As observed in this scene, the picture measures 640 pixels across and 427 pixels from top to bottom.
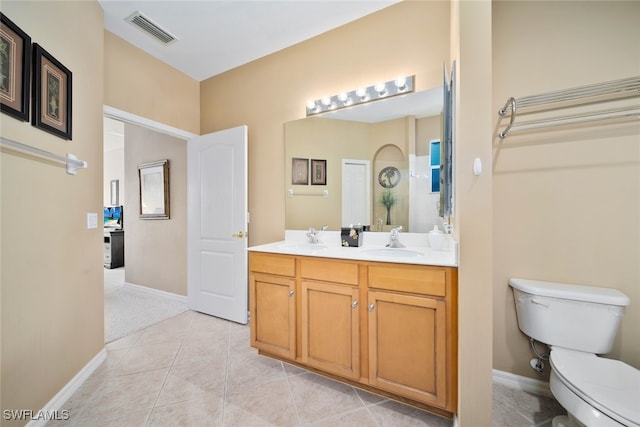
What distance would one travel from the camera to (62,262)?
5.22ft

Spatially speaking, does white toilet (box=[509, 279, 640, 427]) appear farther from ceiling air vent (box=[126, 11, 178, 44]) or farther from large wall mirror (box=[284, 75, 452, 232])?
ceiling air vent (box=[126, 11, 178, 44])

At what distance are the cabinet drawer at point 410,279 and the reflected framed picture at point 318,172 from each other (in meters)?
1.10

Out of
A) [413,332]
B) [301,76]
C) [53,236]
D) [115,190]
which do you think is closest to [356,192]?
[413,332]

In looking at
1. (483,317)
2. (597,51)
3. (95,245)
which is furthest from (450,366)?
(95,245)

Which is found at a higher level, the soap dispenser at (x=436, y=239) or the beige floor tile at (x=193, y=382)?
the soap dispenser at (x=436, y=239)

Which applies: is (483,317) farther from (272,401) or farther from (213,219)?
(213,219)

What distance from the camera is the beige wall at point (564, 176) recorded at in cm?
141

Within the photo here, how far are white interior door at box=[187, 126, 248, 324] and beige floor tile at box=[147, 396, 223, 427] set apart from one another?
1.10 m

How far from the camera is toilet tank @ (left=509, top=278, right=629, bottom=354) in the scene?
4.31 ft

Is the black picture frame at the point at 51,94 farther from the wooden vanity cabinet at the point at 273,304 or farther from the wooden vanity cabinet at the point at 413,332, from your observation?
the wooden vanity cabinet at the point at 413,332

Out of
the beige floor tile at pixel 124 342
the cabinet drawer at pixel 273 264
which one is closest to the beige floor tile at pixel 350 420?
the cabinet drawer at pixel 273 264

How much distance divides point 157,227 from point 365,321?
3.34 metres

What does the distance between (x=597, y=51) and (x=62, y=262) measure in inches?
138

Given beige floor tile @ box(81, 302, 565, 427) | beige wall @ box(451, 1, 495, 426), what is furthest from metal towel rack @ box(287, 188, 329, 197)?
beige floor tile @ box(81, 302, 565, 427)
